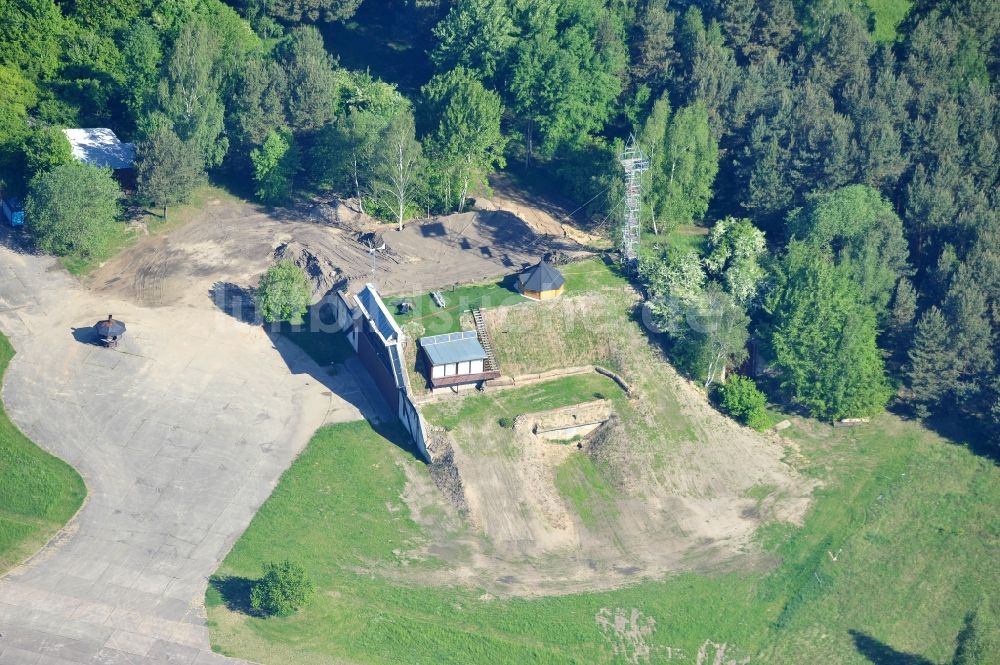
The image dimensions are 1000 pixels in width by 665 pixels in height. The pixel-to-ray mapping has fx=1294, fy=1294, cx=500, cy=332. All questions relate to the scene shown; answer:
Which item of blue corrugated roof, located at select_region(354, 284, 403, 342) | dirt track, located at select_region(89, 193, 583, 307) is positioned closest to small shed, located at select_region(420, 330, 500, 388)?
blue corrugated roof, located at select_region(354, 284, 403, 342)

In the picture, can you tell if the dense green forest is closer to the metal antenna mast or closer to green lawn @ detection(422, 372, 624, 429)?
the metal antenna mast

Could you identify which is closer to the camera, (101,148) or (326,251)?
(326,251)

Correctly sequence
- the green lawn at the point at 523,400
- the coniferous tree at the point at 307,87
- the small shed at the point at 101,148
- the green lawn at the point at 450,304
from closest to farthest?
the green lawn at the point at 523,400 < the green lawn at the point at 450,304 < the small shed at the point at 101,148 < the coniferous tree at the point at 307,87

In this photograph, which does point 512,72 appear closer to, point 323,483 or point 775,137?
point 775,137

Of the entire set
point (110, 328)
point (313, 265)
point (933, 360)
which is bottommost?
point (110, 328)

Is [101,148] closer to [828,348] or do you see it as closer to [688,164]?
[688,164]

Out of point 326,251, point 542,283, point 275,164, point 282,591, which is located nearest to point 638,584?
point 282,591

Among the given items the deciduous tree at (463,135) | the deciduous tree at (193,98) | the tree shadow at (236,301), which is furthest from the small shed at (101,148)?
the deciduous tree at (463,135)

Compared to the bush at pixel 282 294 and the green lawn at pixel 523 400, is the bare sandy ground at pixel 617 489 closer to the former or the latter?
the green lawn at pixel 523 400
